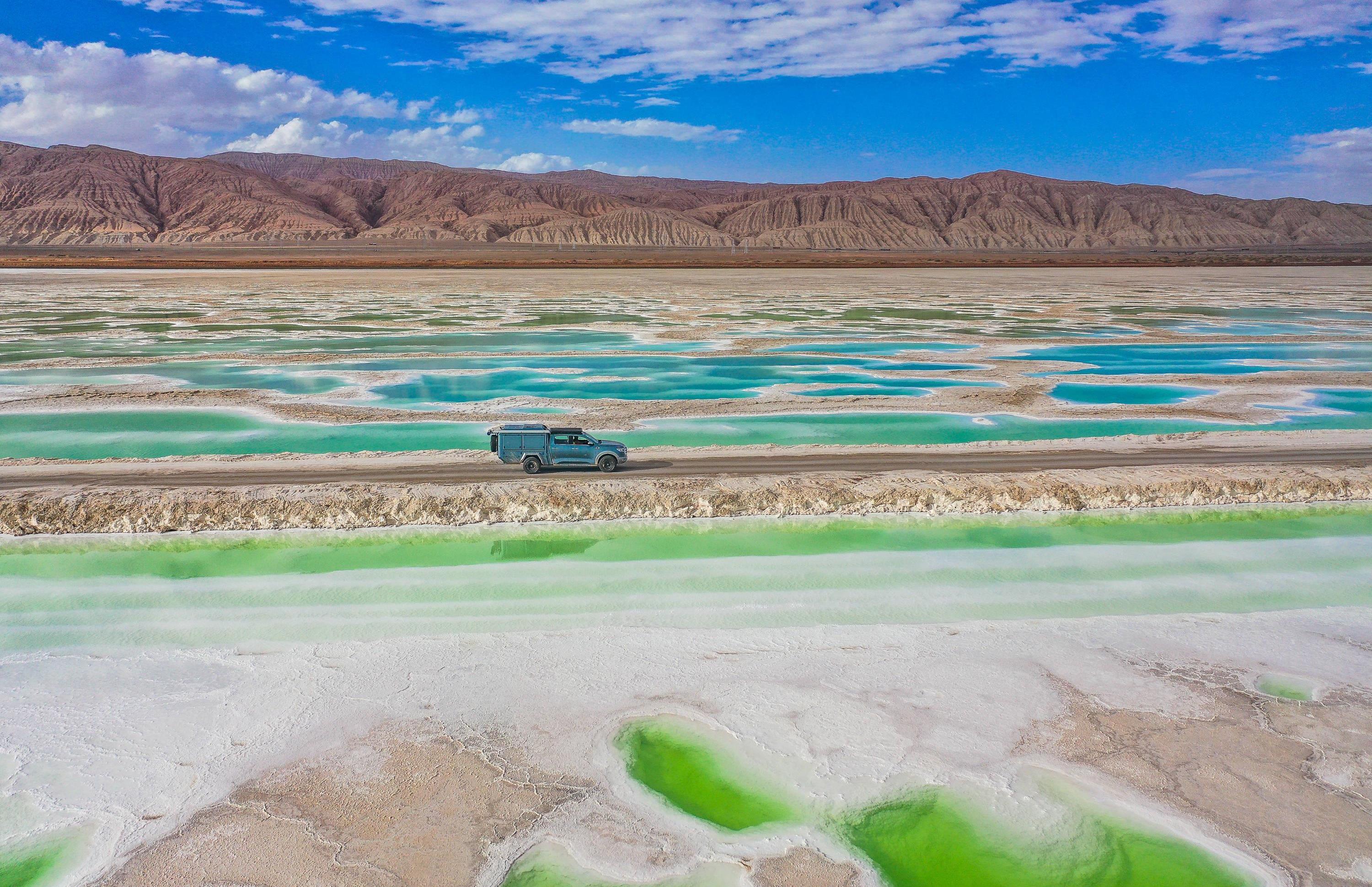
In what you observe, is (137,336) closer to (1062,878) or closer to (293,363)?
(293,363)

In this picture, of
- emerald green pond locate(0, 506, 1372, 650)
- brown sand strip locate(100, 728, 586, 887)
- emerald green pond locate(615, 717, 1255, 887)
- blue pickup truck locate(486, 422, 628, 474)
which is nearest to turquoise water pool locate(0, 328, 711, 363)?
blue pickup truck locate(486, 422, 628, 474)

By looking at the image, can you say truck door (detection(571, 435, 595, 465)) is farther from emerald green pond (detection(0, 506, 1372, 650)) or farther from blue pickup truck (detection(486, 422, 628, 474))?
emerald green pond (detection(0, 506, 1372, 650))

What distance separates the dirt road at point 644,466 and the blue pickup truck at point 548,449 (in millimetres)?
250

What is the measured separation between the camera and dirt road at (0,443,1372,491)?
16719 millimetres

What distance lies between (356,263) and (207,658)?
10391 centimetres

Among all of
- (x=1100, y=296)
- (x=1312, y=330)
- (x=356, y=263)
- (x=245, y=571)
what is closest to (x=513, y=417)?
(x=245, y=571)

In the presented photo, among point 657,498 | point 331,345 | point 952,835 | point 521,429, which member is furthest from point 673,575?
point 331,345

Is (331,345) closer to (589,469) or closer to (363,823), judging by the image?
(589,469)

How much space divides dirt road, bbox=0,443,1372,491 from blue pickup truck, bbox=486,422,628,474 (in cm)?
25

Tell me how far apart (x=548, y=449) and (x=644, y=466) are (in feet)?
6.30

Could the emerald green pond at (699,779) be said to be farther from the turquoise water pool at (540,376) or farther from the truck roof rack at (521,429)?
the turquoise water pool at (540,376)

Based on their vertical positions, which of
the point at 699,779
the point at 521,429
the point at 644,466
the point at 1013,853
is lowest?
the point at 1013,853

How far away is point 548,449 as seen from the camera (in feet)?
56.3

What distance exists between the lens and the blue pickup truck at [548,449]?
56.0ft
